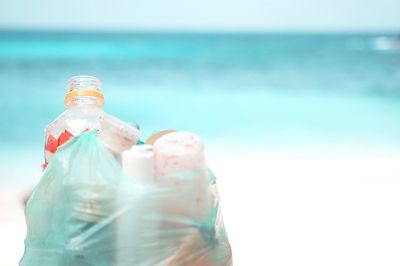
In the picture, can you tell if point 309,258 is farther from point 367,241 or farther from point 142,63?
point 142,63

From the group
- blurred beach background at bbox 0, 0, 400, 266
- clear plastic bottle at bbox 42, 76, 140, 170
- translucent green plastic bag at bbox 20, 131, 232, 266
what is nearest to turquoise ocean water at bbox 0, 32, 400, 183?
blurred beach background at bbox 0, 0, 400, 266

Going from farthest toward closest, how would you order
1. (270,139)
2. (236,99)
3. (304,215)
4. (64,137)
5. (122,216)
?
(236,99) < (270,139) < (304,215) < (64,137) < (122,216)

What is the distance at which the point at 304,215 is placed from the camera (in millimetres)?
2562

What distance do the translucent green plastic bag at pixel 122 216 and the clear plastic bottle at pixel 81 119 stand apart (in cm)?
9

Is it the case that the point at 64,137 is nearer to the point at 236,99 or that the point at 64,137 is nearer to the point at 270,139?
the point at 270,139

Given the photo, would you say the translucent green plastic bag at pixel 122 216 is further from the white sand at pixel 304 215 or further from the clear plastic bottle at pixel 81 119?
the white sand at pixel 304 215

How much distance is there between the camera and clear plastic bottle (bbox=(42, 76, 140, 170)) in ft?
4.24

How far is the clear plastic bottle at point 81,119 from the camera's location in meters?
1.29

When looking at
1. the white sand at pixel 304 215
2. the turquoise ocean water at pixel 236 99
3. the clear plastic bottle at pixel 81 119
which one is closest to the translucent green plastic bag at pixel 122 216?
the clear plastic bottle at pixel 81 119

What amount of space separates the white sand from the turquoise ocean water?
32.5 inches

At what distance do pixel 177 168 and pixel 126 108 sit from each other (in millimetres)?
5449

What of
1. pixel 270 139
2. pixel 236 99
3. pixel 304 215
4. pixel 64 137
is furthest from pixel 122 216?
pixel 236 99

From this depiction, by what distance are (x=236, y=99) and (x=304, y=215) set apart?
16.3ft

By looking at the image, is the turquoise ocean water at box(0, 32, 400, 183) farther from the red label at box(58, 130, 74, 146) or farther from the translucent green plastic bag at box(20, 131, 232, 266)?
the translucent green plastic bag at box(20, 131, 232, 266)
